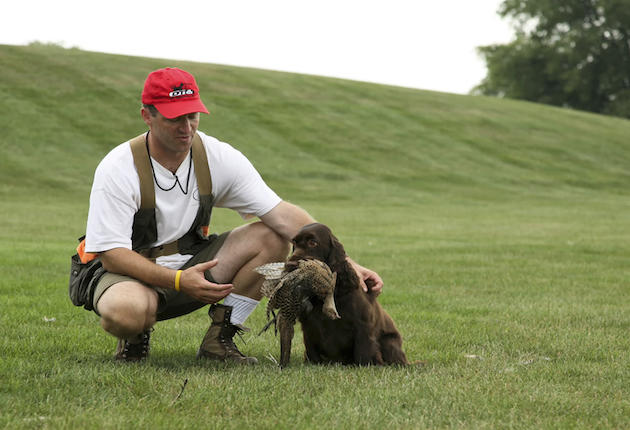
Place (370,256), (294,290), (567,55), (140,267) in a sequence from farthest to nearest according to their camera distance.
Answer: (567,55), (370,256), (140,267), (294,290)

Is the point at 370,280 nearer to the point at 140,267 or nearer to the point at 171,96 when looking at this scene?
the point at 140,267

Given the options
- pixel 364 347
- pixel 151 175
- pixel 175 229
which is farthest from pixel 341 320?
pixel 151 175

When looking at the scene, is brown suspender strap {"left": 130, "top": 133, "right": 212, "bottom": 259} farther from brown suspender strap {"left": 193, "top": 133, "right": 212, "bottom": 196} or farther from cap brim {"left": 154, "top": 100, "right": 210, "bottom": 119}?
cap brim {"left": 154, "top": 100, "right": 210, "bottom": 119}

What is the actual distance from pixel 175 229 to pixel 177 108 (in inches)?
32.4

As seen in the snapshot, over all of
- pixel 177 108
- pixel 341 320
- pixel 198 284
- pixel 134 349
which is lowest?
pixel 134 349

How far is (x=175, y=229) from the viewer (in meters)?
4.89

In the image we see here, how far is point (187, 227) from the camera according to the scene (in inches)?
194

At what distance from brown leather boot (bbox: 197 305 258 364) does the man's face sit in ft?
3.85

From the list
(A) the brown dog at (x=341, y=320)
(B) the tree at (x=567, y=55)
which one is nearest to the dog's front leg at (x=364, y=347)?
(A) the brown dog at (x=341, y=320)

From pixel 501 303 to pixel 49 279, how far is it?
492 centimetres

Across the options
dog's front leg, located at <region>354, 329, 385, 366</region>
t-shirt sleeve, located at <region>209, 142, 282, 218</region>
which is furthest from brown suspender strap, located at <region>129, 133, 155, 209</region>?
dog's front leg, located at <region>354, 329, 385, 366</region>

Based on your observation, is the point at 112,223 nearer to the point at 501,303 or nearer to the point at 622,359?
the point at 622,359

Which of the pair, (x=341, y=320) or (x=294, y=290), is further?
(x=341, y=320)

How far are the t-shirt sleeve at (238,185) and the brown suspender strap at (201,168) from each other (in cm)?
5
